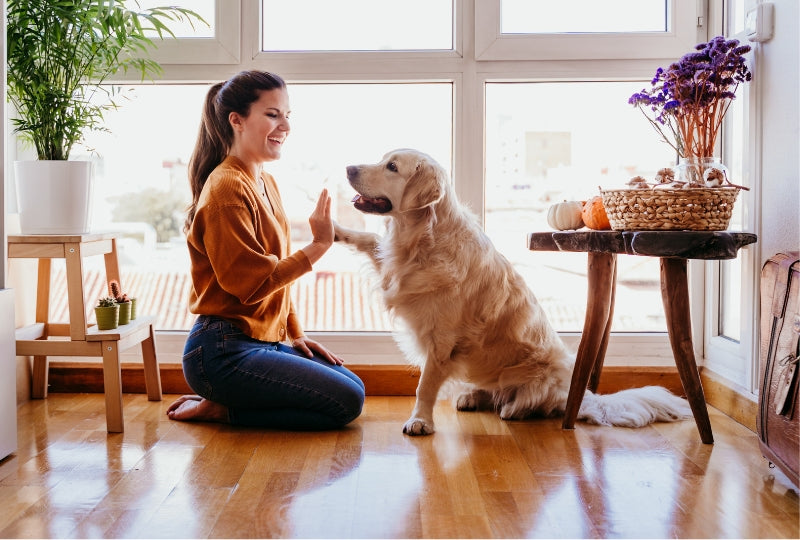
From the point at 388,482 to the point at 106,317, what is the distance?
3.73 feet

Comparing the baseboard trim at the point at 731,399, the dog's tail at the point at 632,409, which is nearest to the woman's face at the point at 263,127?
the dog's tail at the point at 632,409

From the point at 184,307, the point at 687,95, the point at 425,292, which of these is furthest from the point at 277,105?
the point at 687,95

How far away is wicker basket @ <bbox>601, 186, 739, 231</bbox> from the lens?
2029mm

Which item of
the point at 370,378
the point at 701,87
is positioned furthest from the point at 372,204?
the point at 701,87

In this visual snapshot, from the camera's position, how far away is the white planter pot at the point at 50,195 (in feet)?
8.04

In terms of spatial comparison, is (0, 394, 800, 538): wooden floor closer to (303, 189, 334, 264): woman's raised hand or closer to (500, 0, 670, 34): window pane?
(303, 189, 334, 264): woman's raised hand

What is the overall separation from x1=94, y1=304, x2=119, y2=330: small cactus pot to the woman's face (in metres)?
0.66

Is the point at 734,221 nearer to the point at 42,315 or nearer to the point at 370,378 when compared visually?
the point at 370,378

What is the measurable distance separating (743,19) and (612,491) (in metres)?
1.78

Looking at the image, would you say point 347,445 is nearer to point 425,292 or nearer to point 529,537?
point 425,292

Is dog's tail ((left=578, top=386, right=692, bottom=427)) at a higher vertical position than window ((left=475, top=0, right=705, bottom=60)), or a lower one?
lower

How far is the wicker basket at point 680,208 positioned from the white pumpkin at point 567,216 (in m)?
0.39

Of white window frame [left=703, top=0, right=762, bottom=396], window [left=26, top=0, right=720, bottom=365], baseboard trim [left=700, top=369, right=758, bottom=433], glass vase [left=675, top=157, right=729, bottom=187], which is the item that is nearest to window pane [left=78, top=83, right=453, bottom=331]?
window [left=26, top=0, right=720, bottom=365]

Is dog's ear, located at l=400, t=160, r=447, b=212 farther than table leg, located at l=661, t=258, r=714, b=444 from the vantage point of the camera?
Yes
